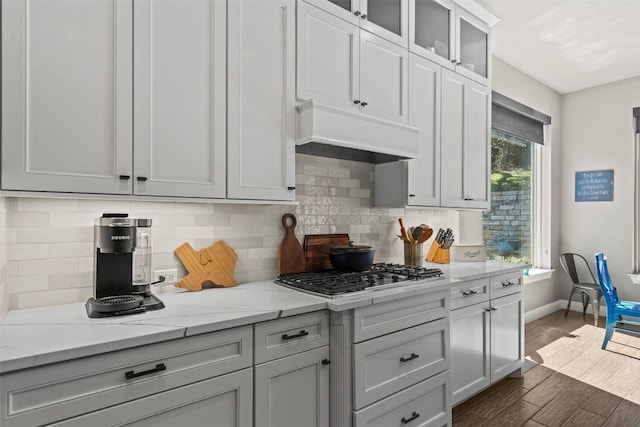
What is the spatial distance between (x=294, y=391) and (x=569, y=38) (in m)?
4.04

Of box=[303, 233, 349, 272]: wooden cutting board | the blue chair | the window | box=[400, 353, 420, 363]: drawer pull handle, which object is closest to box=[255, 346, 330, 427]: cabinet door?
box=[400, 353, 420, 363]: drawer pull handle

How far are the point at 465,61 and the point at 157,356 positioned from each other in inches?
118

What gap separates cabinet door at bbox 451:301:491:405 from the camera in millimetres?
2422

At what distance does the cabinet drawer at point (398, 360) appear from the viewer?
1.74 metres

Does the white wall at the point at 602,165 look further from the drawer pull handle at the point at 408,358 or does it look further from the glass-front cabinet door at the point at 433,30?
the drawer pull handle at the point at 408,358

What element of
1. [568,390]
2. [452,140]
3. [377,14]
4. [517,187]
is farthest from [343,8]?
[517,187]

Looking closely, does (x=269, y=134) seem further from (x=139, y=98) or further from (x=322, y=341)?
(x=322, y=341)

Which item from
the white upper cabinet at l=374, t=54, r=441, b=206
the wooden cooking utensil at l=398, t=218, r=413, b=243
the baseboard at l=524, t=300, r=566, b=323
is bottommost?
the baseboard at l=524, t=300, r=566, b=323

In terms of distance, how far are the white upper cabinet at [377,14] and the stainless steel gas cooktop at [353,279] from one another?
1476 mm

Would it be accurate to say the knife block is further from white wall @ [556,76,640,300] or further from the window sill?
white wall @ [556,76,640,300]

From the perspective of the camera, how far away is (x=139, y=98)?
59.4 inches

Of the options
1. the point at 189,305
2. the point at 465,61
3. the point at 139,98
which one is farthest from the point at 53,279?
the point at 465,61

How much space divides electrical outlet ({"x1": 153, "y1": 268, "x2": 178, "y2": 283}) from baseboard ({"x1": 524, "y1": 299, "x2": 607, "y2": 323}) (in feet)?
14.1

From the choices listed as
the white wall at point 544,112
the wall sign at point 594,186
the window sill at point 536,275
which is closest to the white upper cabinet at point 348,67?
the white wall at point 544,112
